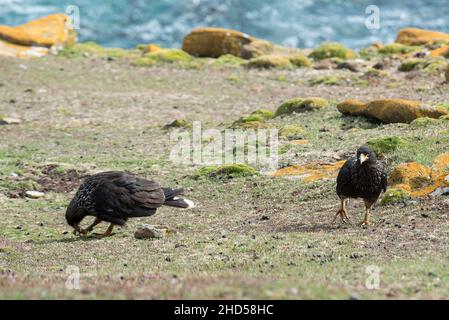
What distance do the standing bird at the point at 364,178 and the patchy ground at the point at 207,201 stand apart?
66 cm

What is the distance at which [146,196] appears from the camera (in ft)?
56.1

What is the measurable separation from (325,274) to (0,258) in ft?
20.5

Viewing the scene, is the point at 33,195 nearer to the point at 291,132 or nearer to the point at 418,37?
the point at 291,132

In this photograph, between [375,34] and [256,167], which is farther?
[375,34]

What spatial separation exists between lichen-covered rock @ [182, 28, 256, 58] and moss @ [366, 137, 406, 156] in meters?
26.2

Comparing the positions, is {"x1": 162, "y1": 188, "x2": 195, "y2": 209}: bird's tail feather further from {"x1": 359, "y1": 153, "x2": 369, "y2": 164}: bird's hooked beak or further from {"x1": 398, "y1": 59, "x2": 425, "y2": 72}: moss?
{"x1": 398, "y1": 59, "x2": 425, "y2": 72}: moss

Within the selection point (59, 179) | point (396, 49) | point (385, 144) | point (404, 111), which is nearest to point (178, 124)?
point (59, 179)

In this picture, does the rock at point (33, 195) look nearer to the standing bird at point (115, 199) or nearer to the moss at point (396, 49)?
the standing bird at point (115, 199)

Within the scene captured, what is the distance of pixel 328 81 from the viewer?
128 feet

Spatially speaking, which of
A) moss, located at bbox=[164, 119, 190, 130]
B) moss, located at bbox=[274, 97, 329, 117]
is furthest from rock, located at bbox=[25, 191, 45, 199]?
moss, located at bbox=[274, 97, 329, 117]

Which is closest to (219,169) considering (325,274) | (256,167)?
(256,167)

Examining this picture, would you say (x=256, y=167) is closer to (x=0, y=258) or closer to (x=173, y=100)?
(x=0, y=258)

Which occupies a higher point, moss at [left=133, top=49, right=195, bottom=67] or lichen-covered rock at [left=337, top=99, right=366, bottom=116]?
moss at [left=133, top=49, right=195, bottom=67]

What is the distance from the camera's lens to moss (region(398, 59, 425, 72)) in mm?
40094
